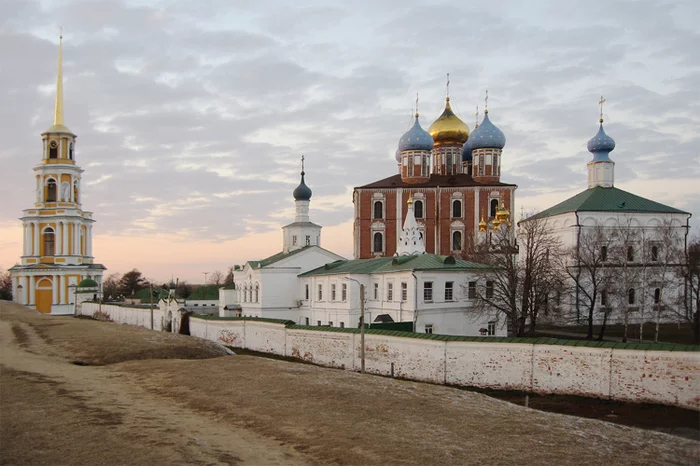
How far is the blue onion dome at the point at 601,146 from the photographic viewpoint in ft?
169

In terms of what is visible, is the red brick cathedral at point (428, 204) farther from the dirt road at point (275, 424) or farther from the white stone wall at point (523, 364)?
the dirt road at point (275, 424)

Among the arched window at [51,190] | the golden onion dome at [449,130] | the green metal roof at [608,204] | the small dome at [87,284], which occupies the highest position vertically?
the golden onion dome at [449,130]

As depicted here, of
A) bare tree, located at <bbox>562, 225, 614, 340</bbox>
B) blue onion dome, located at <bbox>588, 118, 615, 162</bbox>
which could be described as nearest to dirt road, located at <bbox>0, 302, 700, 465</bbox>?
bare tree, located at <bbox>562, 225, 614, 340</bbox>

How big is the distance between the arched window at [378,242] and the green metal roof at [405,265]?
61.1 feet

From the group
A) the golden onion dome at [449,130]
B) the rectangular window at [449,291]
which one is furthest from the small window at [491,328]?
the golden onion dome at [449,130]

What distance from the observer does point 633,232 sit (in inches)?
1761

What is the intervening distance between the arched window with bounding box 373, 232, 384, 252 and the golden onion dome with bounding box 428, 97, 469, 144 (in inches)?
571

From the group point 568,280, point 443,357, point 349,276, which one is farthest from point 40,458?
point 568,280

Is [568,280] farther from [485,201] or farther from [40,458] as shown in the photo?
[40,458]

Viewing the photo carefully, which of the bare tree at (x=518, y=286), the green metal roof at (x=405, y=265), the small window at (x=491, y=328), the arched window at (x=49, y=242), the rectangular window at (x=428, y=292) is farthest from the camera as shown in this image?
the arched window at (x=49, y=242)

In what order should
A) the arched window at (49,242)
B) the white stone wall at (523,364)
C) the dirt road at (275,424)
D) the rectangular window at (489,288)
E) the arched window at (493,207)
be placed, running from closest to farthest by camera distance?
the dirt road at (275,424) → the white stone wall at (523,364) → the rectangular window at (489,288) → the arched window at (493,207) → the arched window at (49,242)

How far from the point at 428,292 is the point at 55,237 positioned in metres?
52.2

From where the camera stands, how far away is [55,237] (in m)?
72.9

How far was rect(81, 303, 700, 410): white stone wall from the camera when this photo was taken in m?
18.2
